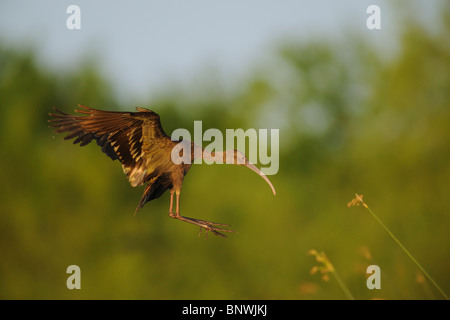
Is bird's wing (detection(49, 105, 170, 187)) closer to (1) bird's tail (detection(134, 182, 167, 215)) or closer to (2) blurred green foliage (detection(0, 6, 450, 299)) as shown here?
(1) bird's tail (detection(134, 182, 167, 215))

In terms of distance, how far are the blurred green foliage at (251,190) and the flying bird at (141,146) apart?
17577mm

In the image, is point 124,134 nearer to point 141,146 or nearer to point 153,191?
point 141,146

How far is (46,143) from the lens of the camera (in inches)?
980

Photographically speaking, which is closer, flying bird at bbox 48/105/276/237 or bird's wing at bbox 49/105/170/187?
flying bird at bbox 48/105/276/237

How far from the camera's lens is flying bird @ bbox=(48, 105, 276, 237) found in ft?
11.1

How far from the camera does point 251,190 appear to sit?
24594mm

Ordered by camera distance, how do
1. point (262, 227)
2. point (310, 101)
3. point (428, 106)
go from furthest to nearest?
1. point (310, 101)
2. point (262, 227)
3. point (428, 106)

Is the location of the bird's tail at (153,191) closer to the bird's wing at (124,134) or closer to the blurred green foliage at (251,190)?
the bird's wing at (124,134)

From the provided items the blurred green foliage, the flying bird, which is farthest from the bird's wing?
the blurred green foliage

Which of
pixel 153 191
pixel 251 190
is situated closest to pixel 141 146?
pixel 153 191

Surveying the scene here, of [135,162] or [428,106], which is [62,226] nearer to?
[428,106]

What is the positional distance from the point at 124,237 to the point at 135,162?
2149cm
